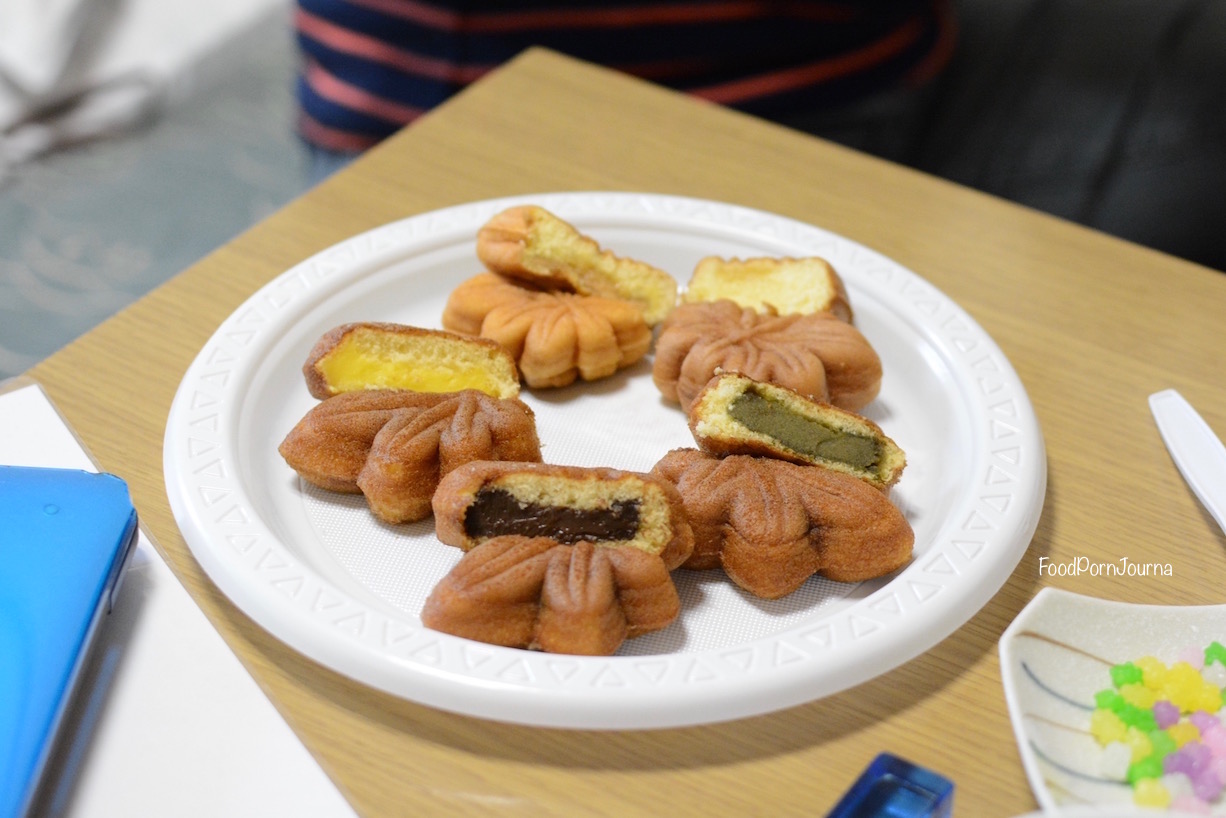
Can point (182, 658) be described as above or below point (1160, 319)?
below

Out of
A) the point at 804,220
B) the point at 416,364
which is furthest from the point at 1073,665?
the point at 804,220

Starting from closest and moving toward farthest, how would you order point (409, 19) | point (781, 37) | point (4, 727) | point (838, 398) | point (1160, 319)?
point (4, 727) → point (838, 398) → point (1160, 319) → point (409, 19) → point (781, 37)

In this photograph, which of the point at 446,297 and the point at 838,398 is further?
the point at 446,297

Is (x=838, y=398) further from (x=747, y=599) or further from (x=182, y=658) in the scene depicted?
(x=182, y=658)

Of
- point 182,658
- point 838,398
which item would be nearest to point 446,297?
point 838,398

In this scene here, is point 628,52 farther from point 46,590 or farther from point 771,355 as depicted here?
point 46,590

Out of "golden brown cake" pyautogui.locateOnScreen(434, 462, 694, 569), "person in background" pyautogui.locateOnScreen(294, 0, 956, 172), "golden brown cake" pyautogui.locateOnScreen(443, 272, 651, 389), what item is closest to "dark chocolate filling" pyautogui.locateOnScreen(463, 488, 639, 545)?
"golden brown cake" pyautogui.locateOnScreen(434, 462, 694, 569)
